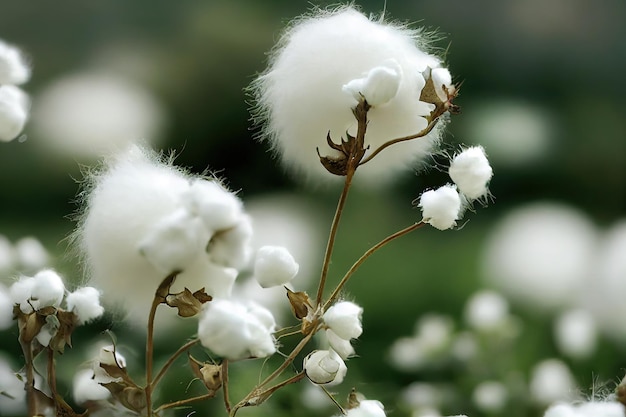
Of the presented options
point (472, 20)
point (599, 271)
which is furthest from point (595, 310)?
point (472, 20)

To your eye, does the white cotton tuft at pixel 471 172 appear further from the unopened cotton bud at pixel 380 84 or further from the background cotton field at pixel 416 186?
the background cotton field at pixel 416 186

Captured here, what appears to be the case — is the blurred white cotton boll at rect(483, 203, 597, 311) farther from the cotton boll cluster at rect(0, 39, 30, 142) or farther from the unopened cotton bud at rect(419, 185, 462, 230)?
the cotton boll cluster at rect(0, 39, 30, 142)

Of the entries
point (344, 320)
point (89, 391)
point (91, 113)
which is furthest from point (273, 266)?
point (91, 113)

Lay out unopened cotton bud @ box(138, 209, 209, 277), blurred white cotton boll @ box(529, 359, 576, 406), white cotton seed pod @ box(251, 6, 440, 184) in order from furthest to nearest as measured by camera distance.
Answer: blurred white cotton boll @ box(529, 359, 576, 406) → white cotton seed pod @ box(251, 6, 440, 184) → unopened cotton bud @ box(138, 209, 209, 277)

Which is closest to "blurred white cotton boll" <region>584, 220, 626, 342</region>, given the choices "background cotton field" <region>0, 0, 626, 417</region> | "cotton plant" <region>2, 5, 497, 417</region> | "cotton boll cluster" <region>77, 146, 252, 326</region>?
"background cotton field" <region>0, 0, 626, 417</region>

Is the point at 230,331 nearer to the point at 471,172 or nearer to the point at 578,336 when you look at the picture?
the point at 471,172

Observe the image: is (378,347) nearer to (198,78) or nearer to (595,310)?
(595,310)
